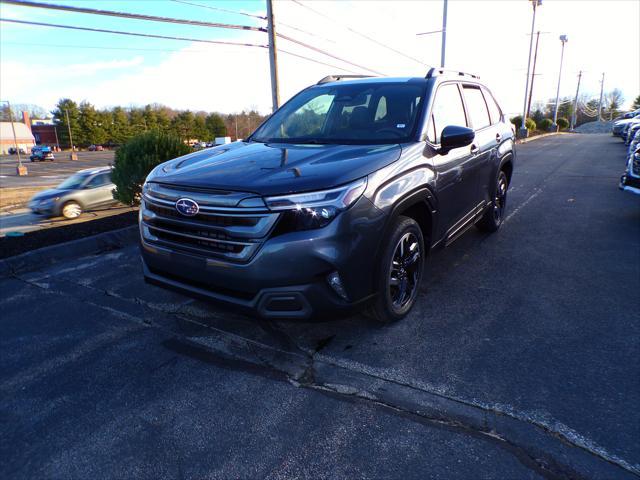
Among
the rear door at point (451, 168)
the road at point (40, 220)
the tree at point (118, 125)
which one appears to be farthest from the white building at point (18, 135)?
the rear door at point (451, 168)

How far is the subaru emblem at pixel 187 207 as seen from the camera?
2.82 m

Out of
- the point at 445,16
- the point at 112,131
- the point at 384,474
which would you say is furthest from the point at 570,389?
the point at 112,131

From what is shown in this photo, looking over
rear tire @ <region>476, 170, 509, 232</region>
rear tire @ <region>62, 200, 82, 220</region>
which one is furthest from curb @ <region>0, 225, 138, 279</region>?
rear tire @ <region>62, 200, 82, 220</region>

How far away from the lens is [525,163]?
15.3 m

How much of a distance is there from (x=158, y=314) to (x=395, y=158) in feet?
8.02

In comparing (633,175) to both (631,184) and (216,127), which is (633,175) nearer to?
(631,184)

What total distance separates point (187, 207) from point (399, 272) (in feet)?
5.44

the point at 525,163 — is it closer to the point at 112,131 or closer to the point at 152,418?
the point at 152,418

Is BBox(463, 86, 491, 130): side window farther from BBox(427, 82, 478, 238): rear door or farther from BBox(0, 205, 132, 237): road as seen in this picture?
BBox(0, 205, 132, 237): road

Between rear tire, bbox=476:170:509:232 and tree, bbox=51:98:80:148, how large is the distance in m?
98.5

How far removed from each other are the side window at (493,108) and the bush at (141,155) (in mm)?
5295

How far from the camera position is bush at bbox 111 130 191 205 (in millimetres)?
7891

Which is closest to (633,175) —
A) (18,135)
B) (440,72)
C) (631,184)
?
(631,184)

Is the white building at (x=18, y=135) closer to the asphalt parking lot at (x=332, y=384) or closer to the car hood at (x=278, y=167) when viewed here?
the asphalt parking lot at (x=332, y=384)
